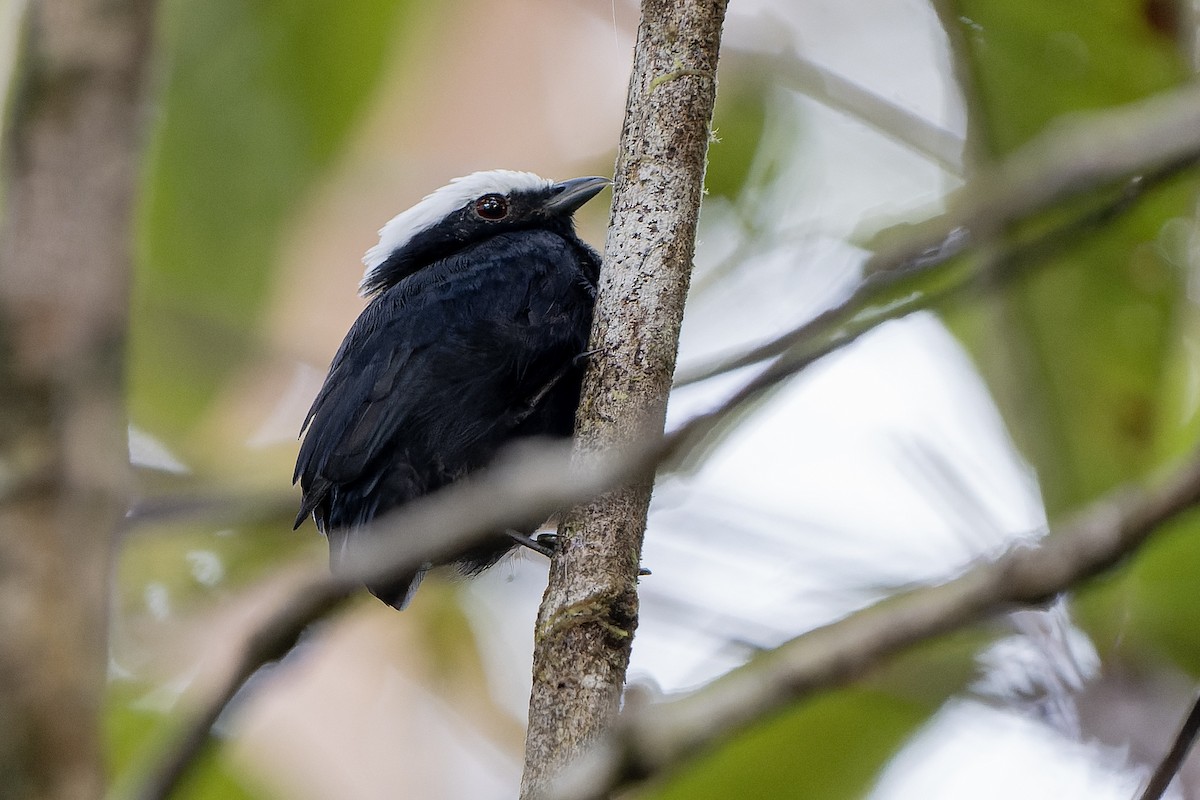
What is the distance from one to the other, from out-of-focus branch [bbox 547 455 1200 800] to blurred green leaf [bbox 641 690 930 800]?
1955mm

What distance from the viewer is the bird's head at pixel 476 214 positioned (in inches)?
172

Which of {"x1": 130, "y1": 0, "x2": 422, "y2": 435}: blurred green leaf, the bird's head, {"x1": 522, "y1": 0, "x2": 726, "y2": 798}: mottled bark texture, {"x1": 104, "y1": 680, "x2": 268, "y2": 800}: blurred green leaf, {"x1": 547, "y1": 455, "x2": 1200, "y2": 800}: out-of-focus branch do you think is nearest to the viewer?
{"x1": 547, "y1": 455, "x2": 1200, "y2": 800}: out-of-focus branch

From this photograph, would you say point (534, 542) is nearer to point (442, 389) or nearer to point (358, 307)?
point (442, 389)

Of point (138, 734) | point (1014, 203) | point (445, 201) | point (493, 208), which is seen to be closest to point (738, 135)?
point (493, 208)

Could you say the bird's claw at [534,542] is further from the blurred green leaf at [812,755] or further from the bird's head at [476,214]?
the bird's head at [476,214]

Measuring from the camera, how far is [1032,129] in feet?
11.0

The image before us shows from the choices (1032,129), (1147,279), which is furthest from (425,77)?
(1147,279)

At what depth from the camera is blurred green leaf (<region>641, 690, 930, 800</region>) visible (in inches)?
121

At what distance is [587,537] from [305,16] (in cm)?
220

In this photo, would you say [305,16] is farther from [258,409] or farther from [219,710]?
[219,710]

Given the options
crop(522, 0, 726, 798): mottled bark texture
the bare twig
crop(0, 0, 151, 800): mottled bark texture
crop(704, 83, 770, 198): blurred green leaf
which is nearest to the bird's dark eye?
crop(704, 83, 770, 198): blurred green leaf

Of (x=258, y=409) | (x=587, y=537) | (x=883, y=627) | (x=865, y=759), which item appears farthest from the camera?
(x=258, y=409)

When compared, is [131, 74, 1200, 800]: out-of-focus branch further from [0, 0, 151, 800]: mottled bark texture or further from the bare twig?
the bare twig

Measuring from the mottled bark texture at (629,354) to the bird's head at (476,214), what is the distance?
1.45m
